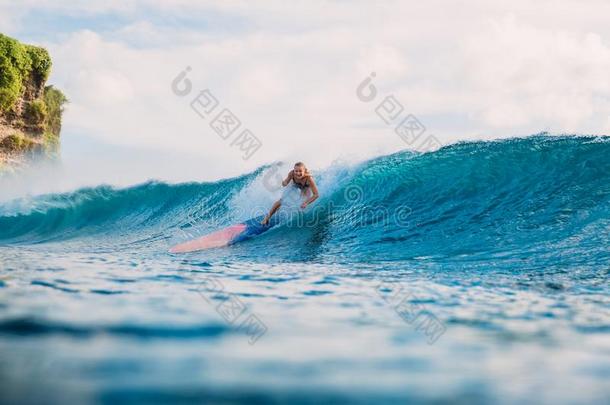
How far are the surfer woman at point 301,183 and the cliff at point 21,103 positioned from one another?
19.9m

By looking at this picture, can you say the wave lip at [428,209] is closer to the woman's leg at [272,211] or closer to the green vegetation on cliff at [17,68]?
the woman's leg at [272,211]

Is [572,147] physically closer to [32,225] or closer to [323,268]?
[323,268]

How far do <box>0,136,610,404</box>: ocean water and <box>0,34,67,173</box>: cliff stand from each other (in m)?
18.7

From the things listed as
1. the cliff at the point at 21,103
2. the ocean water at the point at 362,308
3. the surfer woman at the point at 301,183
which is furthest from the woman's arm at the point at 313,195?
the cliff at the point at 21,103

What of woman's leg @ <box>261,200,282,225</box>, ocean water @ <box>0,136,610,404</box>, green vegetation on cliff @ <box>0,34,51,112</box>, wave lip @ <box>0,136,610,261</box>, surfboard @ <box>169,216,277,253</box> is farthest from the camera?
green vegetation on cliff @ <box>0,34,51,112</box>

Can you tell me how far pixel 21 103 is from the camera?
88.2 feet

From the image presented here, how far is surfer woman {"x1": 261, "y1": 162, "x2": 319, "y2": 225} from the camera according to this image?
9.12 meters

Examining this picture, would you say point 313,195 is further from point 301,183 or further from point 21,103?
point 21,103

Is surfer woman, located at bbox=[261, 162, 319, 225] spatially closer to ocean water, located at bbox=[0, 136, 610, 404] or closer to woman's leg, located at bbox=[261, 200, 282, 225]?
woman's leg, located at bbox=[261, 200, 282, 225]

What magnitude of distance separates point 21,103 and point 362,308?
1086 inches

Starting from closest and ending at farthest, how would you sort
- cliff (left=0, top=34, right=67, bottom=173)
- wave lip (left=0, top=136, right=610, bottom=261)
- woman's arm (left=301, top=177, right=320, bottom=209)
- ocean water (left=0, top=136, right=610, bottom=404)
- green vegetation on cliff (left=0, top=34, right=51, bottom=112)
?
ocean water (left=0, top=136, right=610, bottom=404) < wave lip (left=0, top=136, right=610, bottom=261) < woman's arm (left=301, top=177, right=320, bottom=209) < green vegetation on cliff (left=0, top=34, right=51, bottom=112) < cliff (left=0, top=34, right=67, bottom=173)

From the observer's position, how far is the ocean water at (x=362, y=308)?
6.83 feet

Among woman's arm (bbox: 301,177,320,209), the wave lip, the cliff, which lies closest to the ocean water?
the wave lip

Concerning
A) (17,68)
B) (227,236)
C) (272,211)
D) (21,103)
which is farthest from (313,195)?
(21,103)
